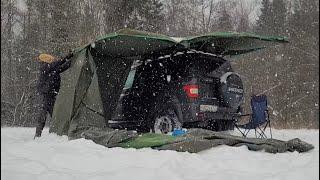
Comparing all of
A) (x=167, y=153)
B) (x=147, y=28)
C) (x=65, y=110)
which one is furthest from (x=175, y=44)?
(x=147, y=28)

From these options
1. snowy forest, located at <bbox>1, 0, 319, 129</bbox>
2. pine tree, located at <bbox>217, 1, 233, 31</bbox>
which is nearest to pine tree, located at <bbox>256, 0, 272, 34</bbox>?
snowy forest, located at <bbox>1, 0, 319, 129</bbox>

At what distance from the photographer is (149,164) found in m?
4.12

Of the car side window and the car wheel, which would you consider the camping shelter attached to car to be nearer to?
the car side window

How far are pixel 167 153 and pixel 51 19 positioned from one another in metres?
6.62

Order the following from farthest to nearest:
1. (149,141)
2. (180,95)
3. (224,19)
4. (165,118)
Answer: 1. (224,19)
2. (165,118)
3. (180,95)
4. (149,141)

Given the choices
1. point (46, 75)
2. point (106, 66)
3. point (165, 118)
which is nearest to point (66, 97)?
point (46, 75)

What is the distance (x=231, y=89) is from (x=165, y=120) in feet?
3.93

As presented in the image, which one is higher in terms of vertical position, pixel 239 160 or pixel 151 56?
pixel 151 56

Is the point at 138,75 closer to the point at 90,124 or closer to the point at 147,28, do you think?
the point at 90,124

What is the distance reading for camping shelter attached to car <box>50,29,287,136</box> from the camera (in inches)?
281

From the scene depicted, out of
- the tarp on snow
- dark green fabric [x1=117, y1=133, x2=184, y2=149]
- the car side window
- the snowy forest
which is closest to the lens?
the tarp on snow

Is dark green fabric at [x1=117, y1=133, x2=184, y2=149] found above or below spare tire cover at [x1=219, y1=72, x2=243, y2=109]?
below

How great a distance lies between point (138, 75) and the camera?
825cm

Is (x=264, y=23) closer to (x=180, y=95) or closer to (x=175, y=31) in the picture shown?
(x=175, y=31)
